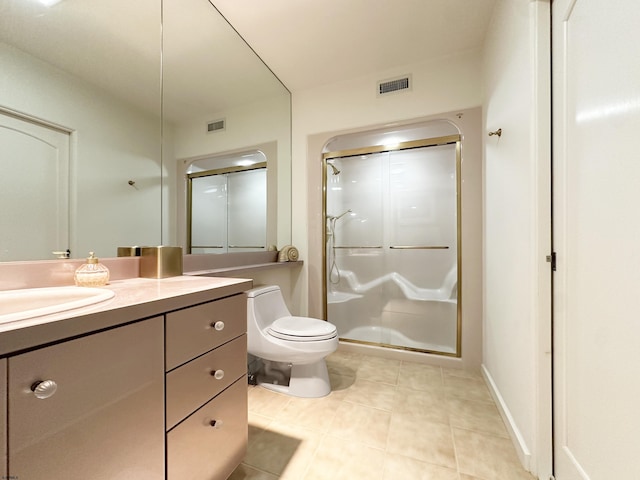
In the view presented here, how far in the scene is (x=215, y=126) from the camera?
72.9 inches

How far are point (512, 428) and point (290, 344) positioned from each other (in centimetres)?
124

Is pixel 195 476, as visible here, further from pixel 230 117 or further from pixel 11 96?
pixel 230 117

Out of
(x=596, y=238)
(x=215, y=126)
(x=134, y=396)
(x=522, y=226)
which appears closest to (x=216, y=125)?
(x=215, y=126)

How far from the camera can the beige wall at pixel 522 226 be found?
1074 mm

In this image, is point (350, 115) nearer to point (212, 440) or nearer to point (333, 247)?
point (333, 247)

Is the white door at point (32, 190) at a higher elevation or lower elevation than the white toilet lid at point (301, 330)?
higher

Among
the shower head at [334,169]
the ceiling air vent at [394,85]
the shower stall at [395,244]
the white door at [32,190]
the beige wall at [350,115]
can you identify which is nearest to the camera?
the white door at [32,190]

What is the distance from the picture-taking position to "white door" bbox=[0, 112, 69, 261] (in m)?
0.87

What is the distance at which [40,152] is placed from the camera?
37.6 inches

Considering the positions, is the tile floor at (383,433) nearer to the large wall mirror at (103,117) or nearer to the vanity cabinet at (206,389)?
the vanity cabinet at (206,389)

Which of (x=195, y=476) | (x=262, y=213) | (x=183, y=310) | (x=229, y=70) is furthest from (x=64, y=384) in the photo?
(x=229, y=70)

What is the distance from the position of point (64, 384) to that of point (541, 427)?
162 cm

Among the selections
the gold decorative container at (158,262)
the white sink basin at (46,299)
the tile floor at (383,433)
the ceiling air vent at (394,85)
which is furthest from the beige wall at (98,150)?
the ceiling air vent at (394,85)

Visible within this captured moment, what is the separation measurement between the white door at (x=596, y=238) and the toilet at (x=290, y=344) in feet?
3.71
